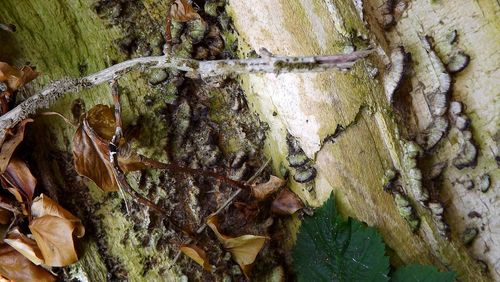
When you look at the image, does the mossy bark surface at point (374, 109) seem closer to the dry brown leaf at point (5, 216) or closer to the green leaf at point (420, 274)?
the green leaf at point (420, 274)

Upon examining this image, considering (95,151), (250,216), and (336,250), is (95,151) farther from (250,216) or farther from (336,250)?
(336,250)

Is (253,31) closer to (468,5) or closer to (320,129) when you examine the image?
(320,129)

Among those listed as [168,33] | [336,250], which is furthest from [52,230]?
[336,250]

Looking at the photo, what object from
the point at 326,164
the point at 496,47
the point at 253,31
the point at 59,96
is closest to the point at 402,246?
the point at 326,164

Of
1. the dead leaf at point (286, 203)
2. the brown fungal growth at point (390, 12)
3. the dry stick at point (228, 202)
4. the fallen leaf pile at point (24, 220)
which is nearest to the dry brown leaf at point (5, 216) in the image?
the fallen leaf pile at point (24, 220)

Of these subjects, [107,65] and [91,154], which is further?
[107,65]
